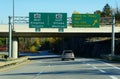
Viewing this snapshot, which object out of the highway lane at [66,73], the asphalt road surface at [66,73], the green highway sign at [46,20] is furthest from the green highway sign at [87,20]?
the highway lane at [66,73]

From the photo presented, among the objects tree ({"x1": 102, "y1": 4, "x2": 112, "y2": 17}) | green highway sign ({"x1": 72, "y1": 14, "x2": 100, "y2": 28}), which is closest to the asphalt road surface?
green highway sign ({"x1": 72, "y1": 14, "x2": 100, "y2": 28})

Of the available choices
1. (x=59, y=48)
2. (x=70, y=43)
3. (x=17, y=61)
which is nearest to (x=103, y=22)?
(x=17, y=61)

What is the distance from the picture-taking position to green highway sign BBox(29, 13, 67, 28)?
68.2 meters

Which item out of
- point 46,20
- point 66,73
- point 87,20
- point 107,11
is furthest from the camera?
point 107,11

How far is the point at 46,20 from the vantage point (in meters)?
68.5

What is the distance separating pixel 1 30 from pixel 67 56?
540 inches

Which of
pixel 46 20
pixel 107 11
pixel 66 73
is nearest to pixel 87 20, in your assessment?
pixel 46 20

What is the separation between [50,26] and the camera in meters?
68.6

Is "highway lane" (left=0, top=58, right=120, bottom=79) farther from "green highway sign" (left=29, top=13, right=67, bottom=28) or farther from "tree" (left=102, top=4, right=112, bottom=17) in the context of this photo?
"tree" (left=102, top=4, right=112, bottom=17)

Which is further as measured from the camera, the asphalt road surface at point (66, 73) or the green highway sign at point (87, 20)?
the green highway sign at point (87, 20)

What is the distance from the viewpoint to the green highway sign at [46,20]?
68188mm

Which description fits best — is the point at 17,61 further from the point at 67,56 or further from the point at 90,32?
the point at 90,32

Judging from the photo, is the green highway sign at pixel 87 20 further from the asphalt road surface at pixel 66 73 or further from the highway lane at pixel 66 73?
the highway lane at pixel 66 73

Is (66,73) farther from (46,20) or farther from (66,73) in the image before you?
(46,20)
